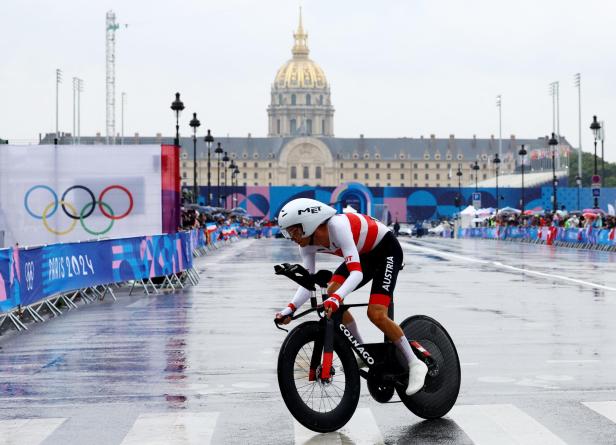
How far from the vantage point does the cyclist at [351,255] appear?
8.44 metres

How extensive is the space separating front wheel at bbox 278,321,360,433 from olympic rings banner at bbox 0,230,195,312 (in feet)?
29.7

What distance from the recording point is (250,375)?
11.5 m

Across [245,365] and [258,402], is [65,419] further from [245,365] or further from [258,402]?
[245,365]

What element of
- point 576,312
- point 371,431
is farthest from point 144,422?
point 576,312

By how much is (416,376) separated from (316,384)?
718 millimetres

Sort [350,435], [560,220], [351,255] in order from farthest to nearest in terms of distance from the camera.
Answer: [560,220]
[351,255]
[350,435]

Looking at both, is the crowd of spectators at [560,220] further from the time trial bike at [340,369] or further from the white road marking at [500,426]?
the time trial bike at [340,369]

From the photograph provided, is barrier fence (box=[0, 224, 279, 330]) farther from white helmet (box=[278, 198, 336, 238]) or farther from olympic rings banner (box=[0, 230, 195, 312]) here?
white helmet (box=[278, 198, 336, 238])

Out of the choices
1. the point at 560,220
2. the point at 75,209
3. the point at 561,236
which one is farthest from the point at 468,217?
the point at 75,209

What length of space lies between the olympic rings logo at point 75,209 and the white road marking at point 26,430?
64.2 ft

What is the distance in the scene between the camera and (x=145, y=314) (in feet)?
63.3

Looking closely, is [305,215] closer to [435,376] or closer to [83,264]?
[435,376]

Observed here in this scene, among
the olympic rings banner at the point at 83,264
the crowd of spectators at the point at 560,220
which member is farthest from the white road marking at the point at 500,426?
the crowd of spectators at the point at 560,220

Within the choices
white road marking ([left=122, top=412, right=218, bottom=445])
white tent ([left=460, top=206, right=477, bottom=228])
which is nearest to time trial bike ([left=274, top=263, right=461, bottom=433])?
white road marking ([left=122, top=412, right=218, bottom=445])
